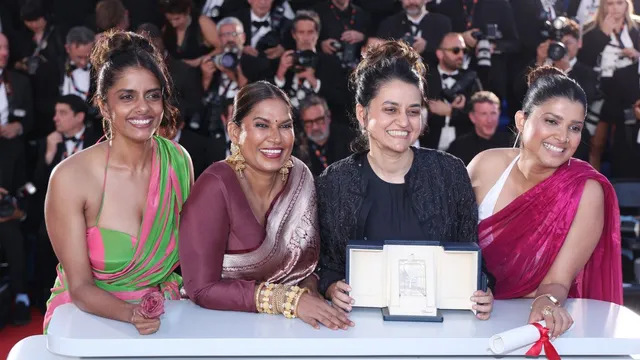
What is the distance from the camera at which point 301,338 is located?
179cm

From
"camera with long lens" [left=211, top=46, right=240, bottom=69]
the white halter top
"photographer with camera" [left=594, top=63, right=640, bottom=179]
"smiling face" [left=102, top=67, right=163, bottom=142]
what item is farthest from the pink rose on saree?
"photographer with camera" [left=594, top=63, right=640, bottom=179]

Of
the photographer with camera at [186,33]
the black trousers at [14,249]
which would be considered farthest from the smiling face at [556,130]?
the black trousers at [14,249]

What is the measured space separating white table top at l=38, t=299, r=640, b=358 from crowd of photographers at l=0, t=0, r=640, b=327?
2.94m

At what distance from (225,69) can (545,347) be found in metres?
3.61

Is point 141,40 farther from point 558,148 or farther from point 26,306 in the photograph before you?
point 26,306

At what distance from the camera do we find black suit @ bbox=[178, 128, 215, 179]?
4812 mm

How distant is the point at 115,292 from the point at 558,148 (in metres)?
1.51

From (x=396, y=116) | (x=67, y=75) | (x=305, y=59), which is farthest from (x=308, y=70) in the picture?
(x=396, y=116)

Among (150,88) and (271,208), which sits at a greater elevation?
(150,88)

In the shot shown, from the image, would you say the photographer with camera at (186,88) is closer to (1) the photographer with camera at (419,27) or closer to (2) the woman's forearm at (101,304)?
(1) the photographer with camera at (419,27)

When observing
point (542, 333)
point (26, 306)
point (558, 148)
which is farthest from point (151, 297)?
point (26, 306)

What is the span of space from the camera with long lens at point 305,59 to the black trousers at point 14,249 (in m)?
2.04

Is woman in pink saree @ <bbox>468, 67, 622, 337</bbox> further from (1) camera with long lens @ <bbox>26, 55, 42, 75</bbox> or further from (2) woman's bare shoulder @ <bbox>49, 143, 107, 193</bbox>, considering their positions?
(1) camera with long lens @ <bbox>26, 55, 42, 75</bbox>

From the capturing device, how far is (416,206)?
2.30m
